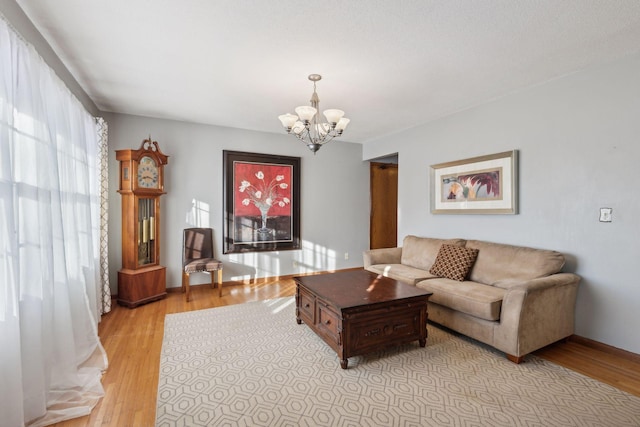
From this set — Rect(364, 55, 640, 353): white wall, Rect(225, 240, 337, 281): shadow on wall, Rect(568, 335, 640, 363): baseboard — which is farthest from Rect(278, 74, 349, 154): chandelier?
Rect(568, 335, 640, 363): baseboard

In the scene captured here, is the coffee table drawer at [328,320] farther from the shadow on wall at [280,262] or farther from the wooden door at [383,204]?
the wooden door at [383,204]

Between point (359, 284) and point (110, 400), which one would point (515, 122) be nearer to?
point (359, 284)

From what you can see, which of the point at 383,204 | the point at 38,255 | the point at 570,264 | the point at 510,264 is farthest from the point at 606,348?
the point at 38,255

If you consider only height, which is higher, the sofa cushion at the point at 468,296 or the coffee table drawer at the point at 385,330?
the sofa cushion at the point at 468,296

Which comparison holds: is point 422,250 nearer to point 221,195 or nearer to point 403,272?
point 403,272

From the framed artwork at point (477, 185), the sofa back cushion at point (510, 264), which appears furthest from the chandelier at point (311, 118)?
the sofa back cushion at point (510, 264)

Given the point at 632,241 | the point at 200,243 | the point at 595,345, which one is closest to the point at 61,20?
the point at 200,243

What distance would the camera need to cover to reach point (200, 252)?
4555 mm

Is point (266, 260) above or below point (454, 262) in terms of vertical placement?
below

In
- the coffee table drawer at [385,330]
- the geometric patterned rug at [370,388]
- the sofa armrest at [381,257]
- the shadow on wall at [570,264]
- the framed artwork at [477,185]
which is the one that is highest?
the framed artwork at [477,185]

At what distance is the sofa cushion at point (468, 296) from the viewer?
2.62 metres

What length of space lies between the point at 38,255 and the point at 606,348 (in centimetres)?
445

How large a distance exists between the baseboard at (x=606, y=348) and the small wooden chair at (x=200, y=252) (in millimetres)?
4094

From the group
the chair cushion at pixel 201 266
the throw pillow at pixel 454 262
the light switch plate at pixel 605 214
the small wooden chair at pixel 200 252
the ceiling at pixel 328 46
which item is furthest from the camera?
the small wooden chair at pixel 200 252
